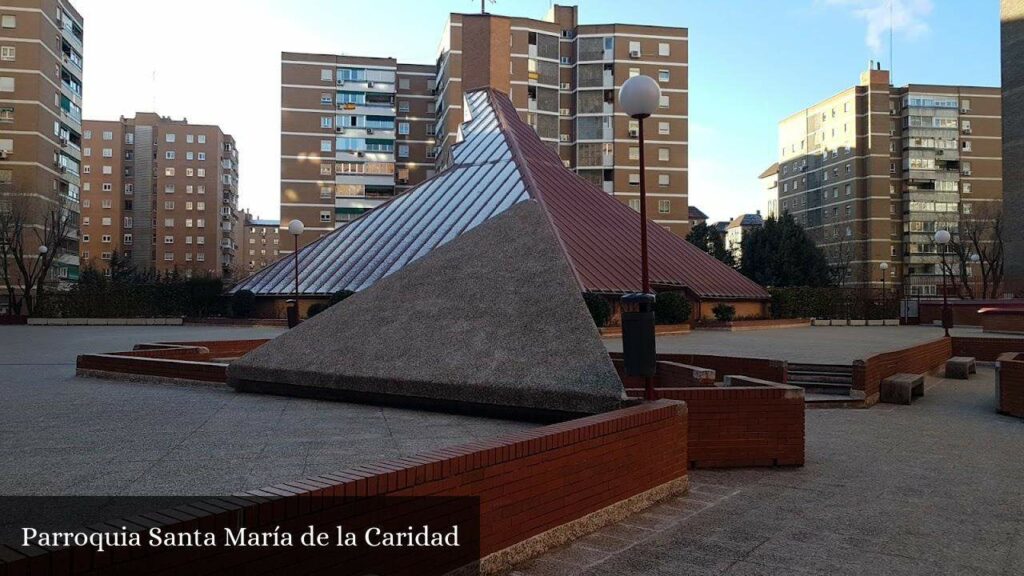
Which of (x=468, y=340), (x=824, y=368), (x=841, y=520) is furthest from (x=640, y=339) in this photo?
(x=824, y=368)

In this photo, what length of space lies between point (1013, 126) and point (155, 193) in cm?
8628

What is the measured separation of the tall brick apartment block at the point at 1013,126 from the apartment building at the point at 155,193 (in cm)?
7734

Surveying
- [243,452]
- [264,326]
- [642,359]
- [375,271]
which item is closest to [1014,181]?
[375,271]

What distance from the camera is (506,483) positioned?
14.0 ft

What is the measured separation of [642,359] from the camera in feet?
20.5

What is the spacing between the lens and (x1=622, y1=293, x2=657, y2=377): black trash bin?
624 cm

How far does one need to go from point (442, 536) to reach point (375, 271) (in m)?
26.4

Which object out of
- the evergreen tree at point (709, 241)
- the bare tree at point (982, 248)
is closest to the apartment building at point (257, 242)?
the evergreen tree at point (709, 241)

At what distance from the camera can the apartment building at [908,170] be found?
247 feet

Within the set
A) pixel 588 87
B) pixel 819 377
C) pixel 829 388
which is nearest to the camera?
pixel 829 388

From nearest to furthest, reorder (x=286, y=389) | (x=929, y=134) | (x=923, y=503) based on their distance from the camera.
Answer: (x=923, y=503) < (x=286, y=389) < (x=929, y=134)

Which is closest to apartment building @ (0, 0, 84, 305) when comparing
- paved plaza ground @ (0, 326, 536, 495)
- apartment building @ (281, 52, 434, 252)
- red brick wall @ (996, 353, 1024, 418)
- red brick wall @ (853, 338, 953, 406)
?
apartment building @ (281, 52, 434, 252)

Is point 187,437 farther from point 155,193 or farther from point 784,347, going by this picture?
point 155,193

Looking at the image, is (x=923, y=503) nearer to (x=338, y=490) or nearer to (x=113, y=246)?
(x=338, y=490)
